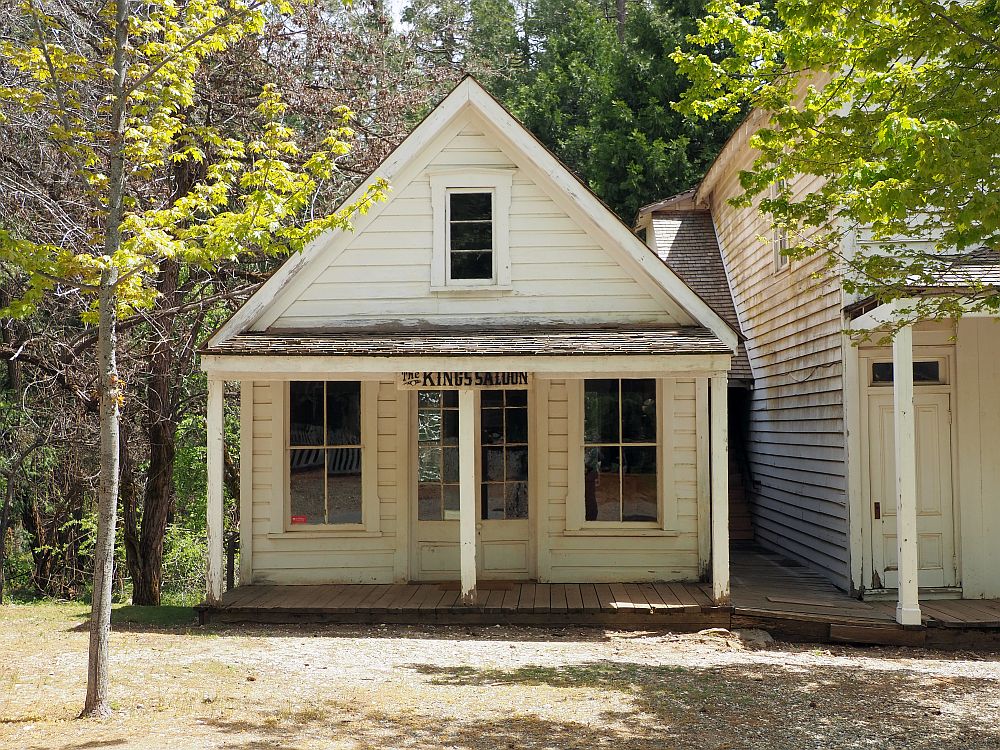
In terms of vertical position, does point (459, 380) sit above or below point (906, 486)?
above

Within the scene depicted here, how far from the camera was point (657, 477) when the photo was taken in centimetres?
1158

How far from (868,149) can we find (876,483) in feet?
15.5

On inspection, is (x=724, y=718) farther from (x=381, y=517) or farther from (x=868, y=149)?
(x=381, y=517)

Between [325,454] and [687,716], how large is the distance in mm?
6082

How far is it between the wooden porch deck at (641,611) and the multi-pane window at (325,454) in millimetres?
992

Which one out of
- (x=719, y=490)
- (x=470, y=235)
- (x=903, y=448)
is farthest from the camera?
(x=470, y=235)

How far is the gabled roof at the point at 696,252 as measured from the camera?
676 inches

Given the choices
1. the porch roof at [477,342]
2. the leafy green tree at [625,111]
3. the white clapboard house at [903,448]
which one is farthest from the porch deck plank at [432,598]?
the leafy green tree at [625,111]

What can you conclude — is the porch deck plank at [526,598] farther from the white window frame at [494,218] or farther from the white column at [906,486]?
the white column at [906,486]

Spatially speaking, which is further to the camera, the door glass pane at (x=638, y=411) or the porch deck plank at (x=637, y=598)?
the door glass pane at (x=638, y=411)

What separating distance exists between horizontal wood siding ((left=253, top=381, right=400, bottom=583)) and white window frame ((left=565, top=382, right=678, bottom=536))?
85.1 inches

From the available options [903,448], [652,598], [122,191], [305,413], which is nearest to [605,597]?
[652,598]

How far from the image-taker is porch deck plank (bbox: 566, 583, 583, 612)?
10.0 metres

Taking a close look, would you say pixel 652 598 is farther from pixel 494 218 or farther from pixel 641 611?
pixel 494 218
